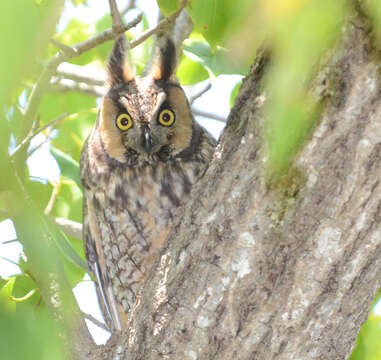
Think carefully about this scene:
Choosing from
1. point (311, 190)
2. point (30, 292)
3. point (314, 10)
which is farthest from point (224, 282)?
point (314, 10)

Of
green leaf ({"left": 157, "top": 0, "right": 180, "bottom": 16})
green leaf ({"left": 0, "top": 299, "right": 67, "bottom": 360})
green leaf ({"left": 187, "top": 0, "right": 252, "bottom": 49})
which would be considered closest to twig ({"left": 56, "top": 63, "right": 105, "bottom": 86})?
green leaf ({"left": 157, "top": 0, "right": 180, "bottom": 16})

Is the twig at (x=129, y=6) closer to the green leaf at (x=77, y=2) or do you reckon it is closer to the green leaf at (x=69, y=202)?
the green leaf at (x=77, y=2)

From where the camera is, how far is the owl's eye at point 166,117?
90.4 inches

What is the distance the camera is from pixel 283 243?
3.63ft

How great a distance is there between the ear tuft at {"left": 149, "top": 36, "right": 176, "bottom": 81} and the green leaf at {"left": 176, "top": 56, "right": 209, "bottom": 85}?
0.14 ft

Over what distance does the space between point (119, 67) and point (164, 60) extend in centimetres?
21

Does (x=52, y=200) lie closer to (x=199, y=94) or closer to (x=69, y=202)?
(x=69, y=202)

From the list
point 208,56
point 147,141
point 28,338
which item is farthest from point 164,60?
point 28,338

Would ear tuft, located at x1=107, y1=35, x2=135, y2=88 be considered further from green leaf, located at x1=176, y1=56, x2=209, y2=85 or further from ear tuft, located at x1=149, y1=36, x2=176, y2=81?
green leaf, located at x1=176, y1=56, x2=209, y2=85

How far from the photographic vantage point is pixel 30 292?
1521mm

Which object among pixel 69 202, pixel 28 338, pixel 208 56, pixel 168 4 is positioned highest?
pixel 168 4

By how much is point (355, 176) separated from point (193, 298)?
456mm

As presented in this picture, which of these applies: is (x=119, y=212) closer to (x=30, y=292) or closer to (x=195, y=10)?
(x=30, y=292)

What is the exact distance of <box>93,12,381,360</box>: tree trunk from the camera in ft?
3.29
